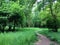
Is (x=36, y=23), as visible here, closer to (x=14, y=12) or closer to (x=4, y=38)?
(x=14, y=12)

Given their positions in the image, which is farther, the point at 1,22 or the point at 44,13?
the point at 44,13

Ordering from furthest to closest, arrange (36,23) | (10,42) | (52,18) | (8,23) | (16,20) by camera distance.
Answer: (36,23) < (52,18) < (16,20) < (8,23) < (10,42)

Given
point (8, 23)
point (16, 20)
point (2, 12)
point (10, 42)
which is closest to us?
point (10, 42)

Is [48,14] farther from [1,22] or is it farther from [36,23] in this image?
[36,23]

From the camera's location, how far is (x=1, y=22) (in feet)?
79.6

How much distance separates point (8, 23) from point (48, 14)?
10.0m

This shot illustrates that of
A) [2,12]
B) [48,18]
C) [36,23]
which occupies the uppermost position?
[2,12]

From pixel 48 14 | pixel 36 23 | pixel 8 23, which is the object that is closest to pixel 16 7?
pixel 8 23

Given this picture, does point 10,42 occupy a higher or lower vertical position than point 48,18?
higher

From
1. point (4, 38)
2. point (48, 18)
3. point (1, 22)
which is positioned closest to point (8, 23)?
point (1, 22)

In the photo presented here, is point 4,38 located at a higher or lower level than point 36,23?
higher

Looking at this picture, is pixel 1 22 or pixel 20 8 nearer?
pixel 1 22

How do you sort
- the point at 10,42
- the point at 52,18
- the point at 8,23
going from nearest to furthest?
the point at 10,42 → the point at 8,23 → the point at 52,18

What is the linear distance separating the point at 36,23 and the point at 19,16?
3531 cm
